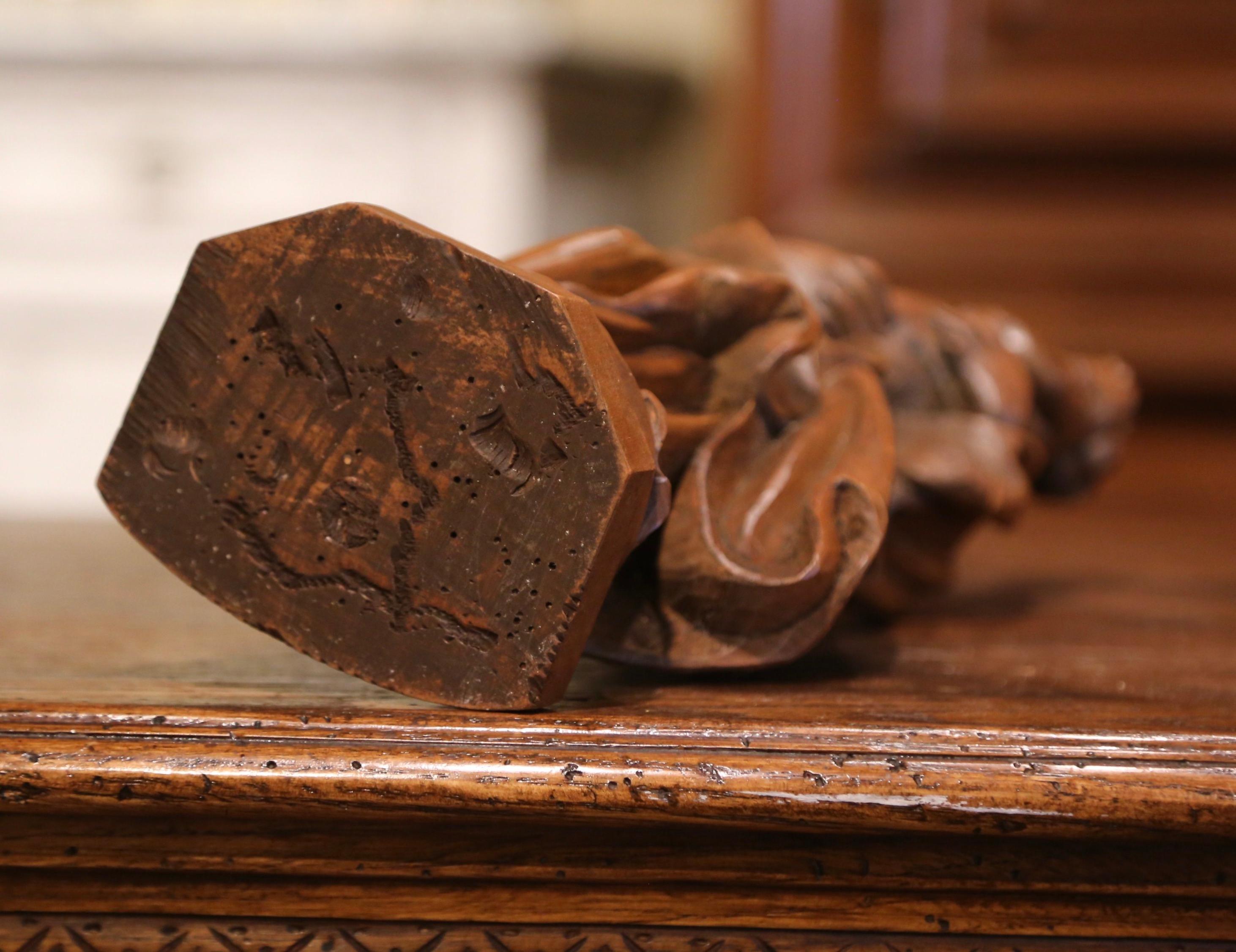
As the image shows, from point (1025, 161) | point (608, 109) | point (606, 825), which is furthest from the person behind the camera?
point (608, 109)

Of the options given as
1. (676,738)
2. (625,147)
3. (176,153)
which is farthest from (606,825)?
(625,147)

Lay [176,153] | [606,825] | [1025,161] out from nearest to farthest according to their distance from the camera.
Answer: [606,825] → [1025,161] → [176,153]

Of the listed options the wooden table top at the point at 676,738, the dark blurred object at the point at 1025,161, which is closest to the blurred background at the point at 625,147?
the dark blurred object at the point at 1025,161

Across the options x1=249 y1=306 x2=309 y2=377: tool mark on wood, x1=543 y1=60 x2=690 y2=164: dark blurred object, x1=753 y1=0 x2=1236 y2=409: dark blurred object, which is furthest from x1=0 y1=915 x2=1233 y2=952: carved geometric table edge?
x1=543 y1=60 x2=690 y2=164: dark blurred object

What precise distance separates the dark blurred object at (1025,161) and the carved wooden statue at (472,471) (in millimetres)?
1121

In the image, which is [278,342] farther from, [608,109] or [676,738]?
[608,109]

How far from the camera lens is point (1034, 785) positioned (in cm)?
31

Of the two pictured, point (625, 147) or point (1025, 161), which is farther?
point (625, 147)

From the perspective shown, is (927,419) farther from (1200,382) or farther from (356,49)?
(356,49)

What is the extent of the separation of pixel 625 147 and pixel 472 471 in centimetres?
201

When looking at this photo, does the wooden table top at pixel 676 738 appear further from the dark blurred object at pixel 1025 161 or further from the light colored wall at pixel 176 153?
the light colored wall at pixel 176 153

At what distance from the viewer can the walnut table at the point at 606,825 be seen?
31 centimetres

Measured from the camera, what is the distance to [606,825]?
1.04ft

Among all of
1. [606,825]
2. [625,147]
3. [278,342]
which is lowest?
[625,147]
